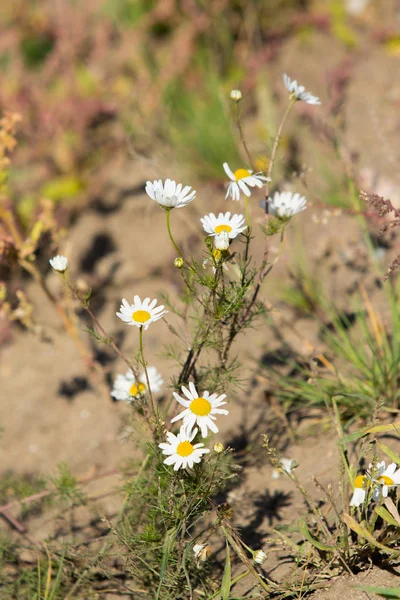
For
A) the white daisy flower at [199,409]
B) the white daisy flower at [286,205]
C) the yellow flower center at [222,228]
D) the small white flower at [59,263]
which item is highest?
the white daisy flower at [286,205]

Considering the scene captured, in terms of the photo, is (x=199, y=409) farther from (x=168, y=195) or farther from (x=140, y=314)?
(x=168, y=195)

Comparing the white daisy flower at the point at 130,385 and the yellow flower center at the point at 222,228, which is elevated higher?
the yellow flower center at the point at 222,228

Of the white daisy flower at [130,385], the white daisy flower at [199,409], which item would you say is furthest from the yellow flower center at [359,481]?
the white daisy flower at [130,385]

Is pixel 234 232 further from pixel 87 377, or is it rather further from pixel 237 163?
pixel 237 163

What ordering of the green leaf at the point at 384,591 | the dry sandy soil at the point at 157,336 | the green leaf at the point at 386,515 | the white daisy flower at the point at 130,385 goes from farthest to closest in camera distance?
the dry sandy soil at the point at 157,336, the white daisy flower at the point at 130,385, the green leaf at the point at 386,515, the green leaf at the point at 384,591

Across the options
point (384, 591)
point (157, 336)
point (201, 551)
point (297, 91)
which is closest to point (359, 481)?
point (384, 591)

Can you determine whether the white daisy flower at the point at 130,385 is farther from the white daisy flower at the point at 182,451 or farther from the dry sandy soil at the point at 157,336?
the white daisy flower at the point at 182,451

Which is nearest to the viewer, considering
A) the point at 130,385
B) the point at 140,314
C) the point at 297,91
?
the point at 140,314
